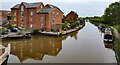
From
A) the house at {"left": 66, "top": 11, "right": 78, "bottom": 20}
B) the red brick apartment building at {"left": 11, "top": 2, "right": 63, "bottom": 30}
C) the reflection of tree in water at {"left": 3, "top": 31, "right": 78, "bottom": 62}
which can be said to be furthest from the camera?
the house at {"left": 66, "top": 11, "right": 78, "bottom": 20}

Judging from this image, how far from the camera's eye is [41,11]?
40250 mm

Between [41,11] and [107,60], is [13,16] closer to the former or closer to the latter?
[41,11]

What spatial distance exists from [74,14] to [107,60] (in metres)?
66.5

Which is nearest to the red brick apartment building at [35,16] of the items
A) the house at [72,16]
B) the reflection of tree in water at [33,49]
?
the reflection of tree in water at [33,49]

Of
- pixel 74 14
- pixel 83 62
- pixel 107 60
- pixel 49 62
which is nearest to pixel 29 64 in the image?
pixel 49 62

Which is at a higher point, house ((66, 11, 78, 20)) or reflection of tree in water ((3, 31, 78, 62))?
house ((66, 11, 78, 20))

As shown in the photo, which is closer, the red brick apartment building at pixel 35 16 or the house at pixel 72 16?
the red brick apartment building at pixel 35 16

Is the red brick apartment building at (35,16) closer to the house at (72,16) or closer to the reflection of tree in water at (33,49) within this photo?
the reflection of tree in water at (33,49)

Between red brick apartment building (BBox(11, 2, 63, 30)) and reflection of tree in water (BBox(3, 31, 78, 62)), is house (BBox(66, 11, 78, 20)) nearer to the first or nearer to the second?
red brick apartment building (BBox(11, 2, 63, 30))

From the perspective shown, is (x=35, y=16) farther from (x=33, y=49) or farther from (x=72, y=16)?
(x=72, y=16)

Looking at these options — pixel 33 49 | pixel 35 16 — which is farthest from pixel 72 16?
pixel 33 49

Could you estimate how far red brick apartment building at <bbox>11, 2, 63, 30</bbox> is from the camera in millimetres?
39250

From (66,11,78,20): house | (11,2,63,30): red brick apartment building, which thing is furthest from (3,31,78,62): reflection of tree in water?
(66,11,78,20): house

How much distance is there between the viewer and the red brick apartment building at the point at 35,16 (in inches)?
1545
